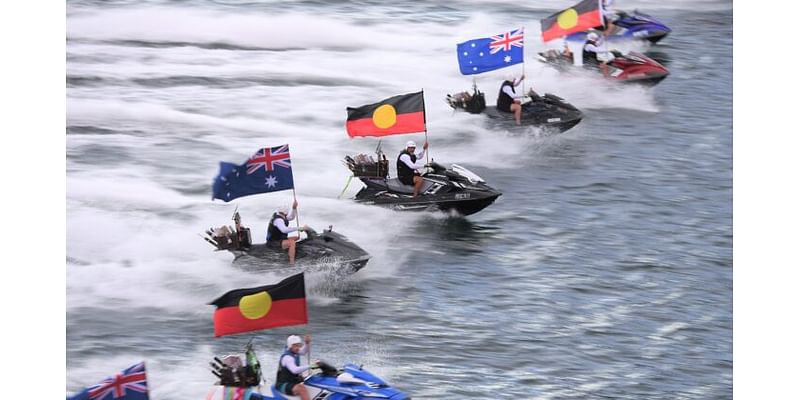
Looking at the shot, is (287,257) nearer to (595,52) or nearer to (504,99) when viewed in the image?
(504,99)

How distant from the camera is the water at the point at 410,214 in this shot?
30.1 ft

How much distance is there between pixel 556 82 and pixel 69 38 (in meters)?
3.70

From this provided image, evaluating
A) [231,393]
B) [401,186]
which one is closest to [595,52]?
[401,186]

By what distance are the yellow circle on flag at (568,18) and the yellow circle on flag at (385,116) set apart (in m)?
1.55

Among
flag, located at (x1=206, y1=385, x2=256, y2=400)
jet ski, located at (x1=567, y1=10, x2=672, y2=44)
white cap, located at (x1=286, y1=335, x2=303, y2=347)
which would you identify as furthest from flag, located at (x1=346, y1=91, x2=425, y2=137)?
flag, located at (x1=206, y1=385, x2=256, y2=400)

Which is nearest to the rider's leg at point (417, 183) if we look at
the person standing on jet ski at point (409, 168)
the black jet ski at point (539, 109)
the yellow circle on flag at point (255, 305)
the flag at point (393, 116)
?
the person standing on jet ski at point (409, 168)

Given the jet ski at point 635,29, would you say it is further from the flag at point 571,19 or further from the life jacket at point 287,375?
the life jacket at point 287,375

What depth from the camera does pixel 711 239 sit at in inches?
384

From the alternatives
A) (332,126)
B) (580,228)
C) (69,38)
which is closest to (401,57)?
(332,126)

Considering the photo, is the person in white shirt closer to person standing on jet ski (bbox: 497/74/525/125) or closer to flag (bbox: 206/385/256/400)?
person standing on jet ski (bbox: 497/74/525/125)

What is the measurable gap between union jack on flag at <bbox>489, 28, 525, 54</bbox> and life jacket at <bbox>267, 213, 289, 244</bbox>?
2.07 m

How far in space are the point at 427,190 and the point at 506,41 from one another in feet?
4.30

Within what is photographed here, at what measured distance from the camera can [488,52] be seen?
9867 millimetres
